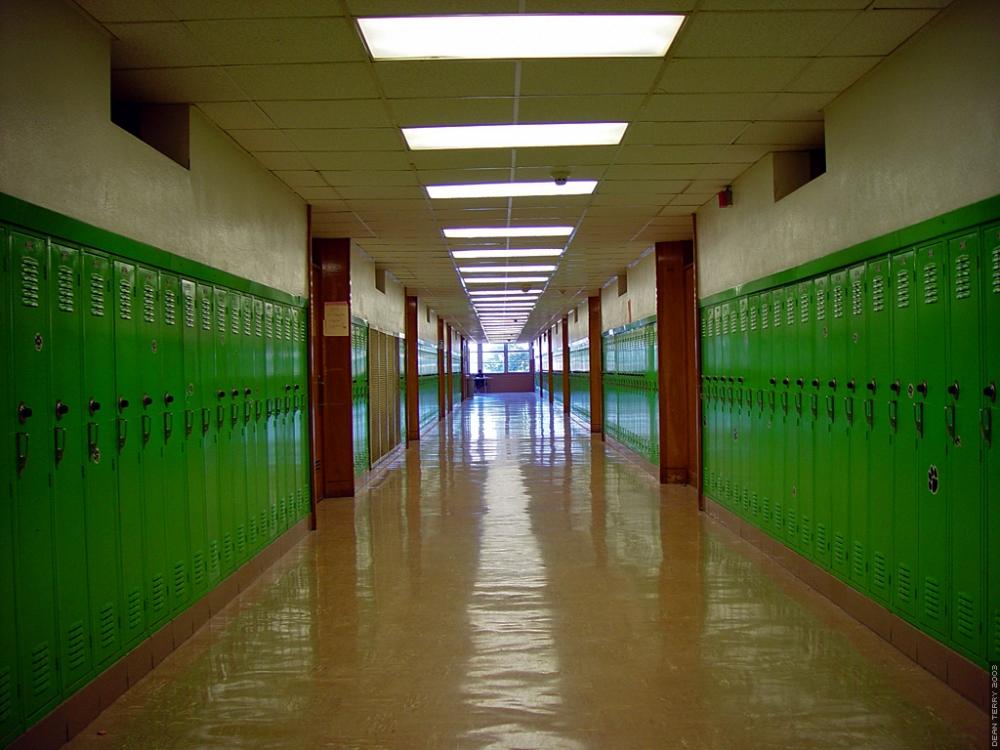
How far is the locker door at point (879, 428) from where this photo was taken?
12.2 ft

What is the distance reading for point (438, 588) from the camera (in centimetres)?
475

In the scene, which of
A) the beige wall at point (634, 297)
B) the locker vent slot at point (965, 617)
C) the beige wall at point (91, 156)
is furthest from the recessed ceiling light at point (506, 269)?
the locker vent slot at point (965, 617)

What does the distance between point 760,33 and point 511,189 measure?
3053mm

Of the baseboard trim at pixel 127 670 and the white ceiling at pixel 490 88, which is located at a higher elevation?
the white ceiling at pixel 490 88

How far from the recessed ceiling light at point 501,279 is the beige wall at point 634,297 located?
4.25ft

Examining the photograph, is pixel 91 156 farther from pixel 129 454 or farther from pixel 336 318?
pixel 336 318

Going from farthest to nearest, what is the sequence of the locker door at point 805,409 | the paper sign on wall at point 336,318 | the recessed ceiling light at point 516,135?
the paper sign on wall at point 336,318 < the recessed ceiling light at point 516,135 < the locker door at point 805,409

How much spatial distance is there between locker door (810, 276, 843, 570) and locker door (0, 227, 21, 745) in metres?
3.90

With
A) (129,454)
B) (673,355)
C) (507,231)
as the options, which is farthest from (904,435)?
(673,355)

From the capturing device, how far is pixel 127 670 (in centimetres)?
330

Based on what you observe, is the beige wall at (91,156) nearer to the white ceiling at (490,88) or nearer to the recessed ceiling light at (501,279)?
the white ceiling at (490,88)

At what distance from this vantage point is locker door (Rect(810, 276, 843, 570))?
4422mm

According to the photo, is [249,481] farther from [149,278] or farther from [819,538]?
[819,538]

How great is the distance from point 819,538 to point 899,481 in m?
1.05
